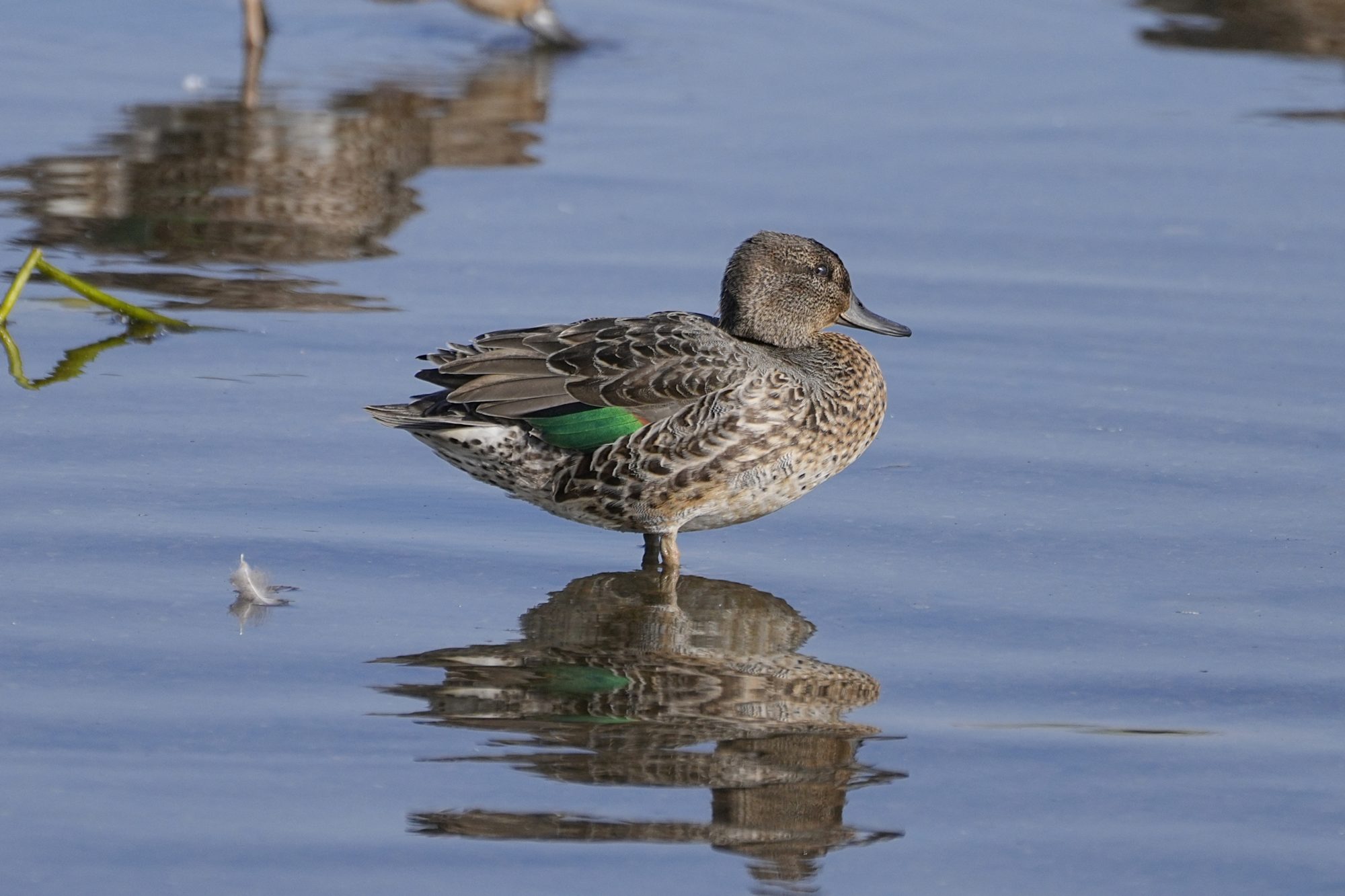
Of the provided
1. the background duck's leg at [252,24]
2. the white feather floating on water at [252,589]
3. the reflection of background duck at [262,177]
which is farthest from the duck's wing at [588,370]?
the background duck's leg at [252,24]

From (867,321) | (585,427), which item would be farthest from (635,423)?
(867,321)

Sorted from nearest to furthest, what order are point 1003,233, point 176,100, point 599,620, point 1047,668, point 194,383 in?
point 1047,668 → point 599,620 → point 194,383 → point 1003,233 → point 176,100

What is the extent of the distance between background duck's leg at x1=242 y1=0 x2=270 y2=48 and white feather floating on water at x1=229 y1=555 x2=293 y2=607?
7834 mm

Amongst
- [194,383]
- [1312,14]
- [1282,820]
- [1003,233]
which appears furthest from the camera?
[1312,14]

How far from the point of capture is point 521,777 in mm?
4387

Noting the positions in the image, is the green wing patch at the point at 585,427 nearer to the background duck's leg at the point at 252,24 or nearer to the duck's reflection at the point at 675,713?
the duck's reflection at the point at 675,713

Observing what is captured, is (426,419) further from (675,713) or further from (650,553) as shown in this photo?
(675,713)

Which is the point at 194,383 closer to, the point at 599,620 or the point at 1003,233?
the point at 599,620

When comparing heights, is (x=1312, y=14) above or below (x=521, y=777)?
above

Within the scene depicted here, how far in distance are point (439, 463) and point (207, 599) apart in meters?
1.48

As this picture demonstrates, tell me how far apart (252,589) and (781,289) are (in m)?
1.94

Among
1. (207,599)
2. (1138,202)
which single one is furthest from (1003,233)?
(207,599)

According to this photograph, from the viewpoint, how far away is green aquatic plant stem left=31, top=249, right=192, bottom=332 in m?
7.45

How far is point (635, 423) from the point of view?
230 inches
